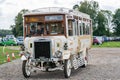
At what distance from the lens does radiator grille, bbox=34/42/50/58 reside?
54.2ft

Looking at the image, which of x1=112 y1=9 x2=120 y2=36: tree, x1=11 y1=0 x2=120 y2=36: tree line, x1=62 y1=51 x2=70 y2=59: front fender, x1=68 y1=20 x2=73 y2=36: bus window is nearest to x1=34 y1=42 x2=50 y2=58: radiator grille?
x1=62 y1=51 x2=70 y2=59: front fender

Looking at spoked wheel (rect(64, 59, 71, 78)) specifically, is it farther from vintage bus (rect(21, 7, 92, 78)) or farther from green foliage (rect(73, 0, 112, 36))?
green foliage (rect(73, 0, 112, 36))

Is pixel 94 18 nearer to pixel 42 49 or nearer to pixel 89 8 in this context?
pixel 89 8

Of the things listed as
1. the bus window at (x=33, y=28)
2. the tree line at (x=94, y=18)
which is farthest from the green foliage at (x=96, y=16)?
the bus window at (x=33, y=28)

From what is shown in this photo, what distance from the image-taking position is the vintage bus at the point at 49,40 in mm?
16406

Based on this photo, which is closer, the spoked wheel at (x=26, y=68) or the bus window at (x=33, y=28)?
the spoked wheel at (x=26, y=68)

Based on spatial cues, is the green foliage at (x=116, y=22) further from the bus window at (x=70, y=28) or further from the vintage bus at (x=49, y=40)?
the vintage bus at (x=49, y=40)

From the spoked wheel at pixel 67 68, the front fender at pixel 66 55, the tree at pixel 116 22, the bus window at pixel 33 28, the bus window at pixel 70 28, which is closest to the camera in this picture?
the spoked wheel at pixel 67 68

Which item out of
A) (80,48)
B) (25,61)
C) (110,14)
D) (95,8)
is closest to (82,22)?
(80,48)

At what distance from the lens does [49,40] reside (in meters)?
16.5

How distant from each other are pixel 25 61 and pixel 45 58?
36.4 inches

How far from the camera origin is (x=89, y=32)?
75.7ft

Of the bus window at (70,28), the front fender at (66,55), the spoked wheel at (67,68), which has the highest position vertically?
the bus window at (70,28)

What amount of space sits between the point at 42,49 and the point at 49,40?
503 millimetres
